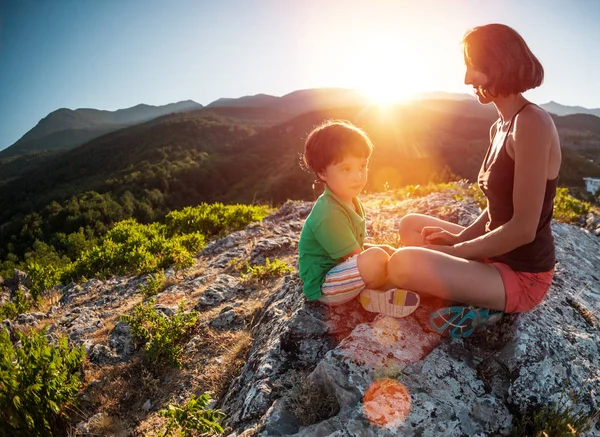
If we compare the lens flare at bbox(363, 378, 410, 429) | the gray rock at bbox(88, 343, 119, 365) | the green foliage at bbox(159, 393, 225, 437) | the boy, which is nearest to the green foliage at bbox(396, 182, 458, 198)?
the boy

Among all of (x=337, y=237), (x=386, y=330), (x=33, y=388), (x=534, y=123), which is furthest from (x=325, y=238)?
(x=33, y=388)

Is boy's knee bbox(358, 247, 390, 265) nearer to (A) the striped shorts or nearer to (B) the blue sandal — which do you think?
(A) the striped shorts

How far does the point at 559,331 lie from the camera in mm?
2566

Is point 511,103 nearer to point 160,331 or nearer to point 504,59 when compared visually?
point 504,59

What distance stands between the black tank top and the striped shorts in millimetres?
1065

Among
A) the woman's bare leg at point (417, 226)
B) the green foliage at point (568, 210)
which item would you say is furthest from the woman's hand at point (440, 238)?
the green foliage at point (568, 210)

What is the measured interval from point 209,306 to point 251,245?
2221mm

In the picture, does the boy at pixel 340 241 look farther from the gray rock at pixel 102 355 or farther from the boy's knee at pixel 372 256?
the gray rock at pixel 102 355

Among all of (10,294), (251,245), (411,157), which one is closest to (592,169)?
(411,157)

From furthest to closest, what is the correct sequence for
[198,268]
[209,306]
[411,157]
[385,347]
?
[411,157] < [198,268] < [209,306] < [385,347]

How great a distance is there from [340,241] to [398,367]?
964 mm

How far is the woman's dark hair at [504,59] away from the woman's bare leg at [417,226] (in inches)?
54.2

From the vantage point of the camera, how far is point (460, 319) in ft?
8.04

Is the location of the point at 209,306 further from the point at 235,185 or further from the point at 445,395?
the point at 235,185
